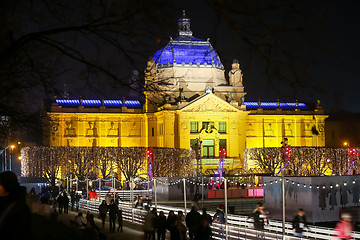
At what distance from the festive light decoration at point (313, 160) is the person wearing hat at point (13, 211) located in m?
66.5

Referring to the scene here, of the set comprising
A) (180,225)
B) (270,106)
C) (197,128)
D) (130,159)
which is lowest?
(180,225)

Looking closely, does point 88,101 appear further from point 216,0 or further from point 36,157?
point 216,0

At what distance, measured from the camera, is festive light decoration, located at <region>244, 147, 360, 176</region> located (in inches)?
2940

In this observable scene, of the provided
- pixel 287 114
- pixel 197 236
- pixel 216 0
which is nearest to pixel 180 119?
pixel 287 114

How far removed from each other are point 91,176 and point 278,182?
140ft

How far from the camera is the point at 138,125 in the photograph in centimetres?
9550

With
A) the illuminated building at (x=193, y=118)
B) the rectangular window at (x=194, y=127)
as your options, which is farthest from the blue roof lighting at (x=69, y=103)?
the rectangular window at (x=194, y=127)

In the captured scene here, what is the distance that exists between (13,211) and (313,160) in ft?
230

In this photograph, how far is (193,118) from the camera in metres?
89.5

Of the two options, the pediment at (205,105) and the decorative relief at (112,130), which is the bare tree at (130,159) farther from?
the decorative relief at (112,130)

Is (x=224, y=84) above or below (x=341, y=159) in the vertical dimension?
above

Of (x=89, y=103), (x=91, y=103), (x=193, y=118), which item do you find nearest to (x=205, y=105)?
(x=193, y=118)

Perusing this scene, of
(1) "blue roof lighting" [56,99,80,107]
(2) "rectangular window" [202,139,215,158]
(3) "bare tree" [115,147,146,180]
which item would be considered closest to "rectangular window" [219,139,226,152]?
(2) "rectangular window" [202,139,215,158]

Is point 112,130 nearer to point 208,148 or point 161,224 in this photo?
point 208,148
